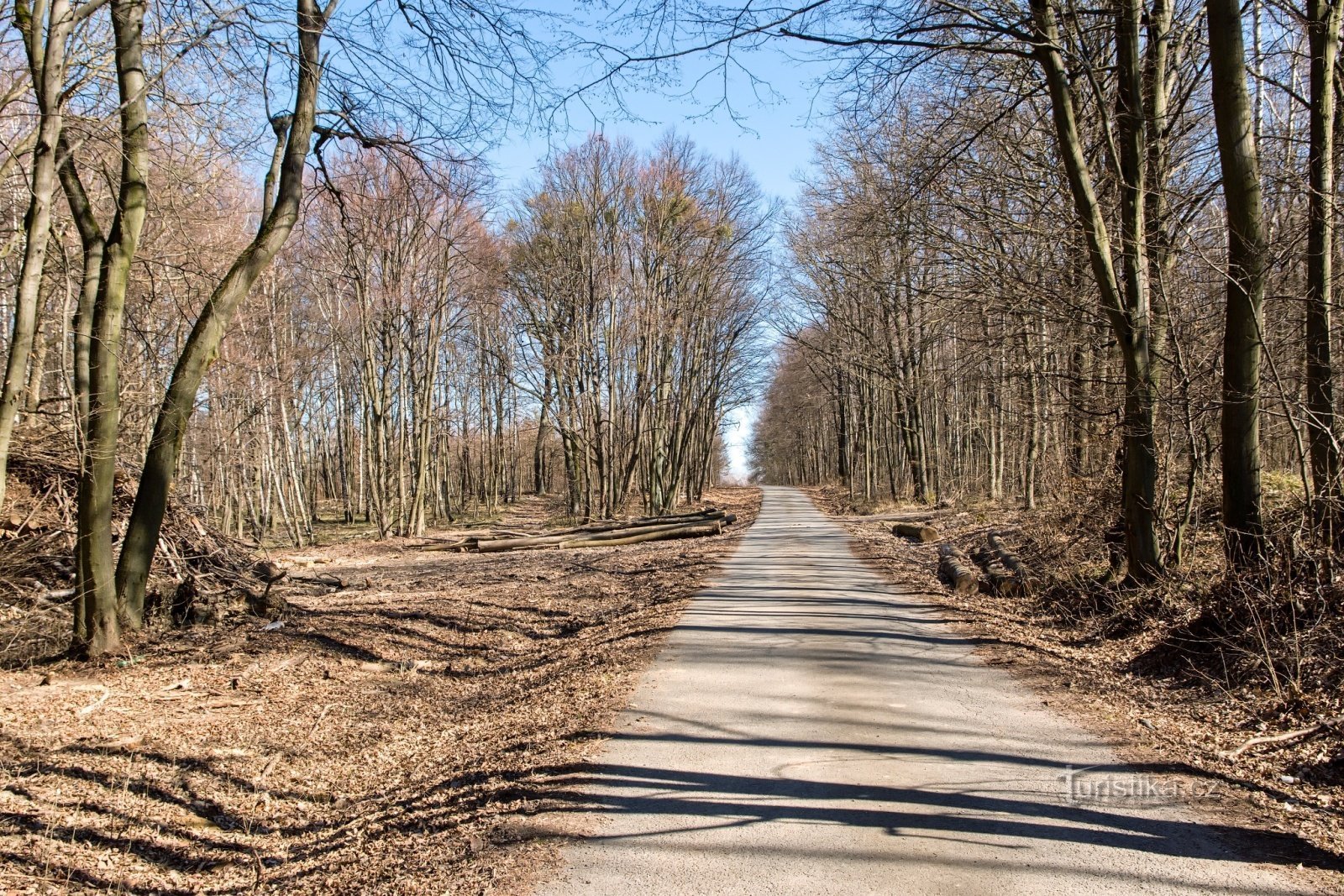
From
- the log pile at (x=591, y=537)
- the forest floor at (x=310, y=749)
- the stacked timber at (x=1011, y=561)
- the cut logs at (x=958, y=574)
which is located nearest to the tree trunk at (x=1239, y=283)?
the stacked timber at (x=1011, y=561)

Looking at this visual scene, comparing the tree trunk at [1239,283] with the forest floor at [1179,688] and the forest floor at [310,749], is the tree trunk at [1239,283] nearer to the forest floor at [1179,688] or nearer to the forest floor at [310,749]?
the forest floor at [1179,688]

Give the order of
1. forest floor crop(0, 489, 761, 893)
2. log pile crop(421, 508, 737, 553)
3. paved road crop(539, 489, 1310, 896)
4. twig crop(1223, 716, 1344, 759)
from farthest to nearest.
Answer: log pile crop(421, 508, 737, 553)
twig crop(1223, 716, 1344, 759)
forest floor crop(0, 489, 761, 893)
paved road crop(539, 489, 1310, 896)

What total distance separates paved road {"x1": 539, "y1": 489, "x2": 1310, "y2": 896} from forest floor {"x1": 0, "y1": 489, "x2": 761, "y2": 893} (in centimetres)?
45

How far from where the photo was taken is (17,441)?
8992mm

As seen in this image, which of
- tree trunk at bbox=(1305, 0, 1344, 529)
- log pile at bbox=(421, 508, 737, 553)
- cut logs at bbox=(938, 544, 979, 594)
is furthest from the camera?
log pile at bbox=(421, 508, 737, 553)

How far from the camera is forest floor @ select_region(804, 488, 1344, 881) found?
4.46 meters

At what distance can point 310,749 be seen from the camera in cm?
620

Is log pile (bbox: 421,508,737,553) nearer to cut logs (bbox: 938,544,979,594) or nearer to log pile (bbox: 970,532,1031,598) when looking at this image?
cut logs (bbox: 938,544,979,594)

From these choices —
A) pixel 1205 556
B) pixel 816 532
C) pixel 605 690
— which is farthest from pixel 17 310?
pixel 816 532

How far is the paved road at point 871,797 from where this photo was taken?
139 inches

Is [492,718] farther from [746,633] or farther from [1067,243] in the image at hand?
[1067,243]

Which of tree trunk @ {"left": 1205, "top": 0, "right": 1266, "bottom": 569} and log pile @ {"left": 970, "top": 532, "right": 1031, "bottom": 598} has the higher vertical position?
tree trunk @ {"left": 1205, "top": 0, "right": 1266, "bottom": 569}

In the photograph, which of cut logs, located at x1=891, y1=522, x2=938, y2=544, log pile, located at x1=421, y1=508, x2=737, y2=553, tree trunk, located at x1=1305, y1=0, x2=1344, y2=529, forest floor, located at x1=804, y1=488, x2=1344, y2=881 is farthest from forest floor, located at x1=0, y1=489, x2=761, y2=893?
log pile, located at x1=421, y1=508, x2=737, y2=553

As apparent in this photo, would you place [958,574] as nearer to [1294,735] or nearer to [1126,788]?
[1294,735]
